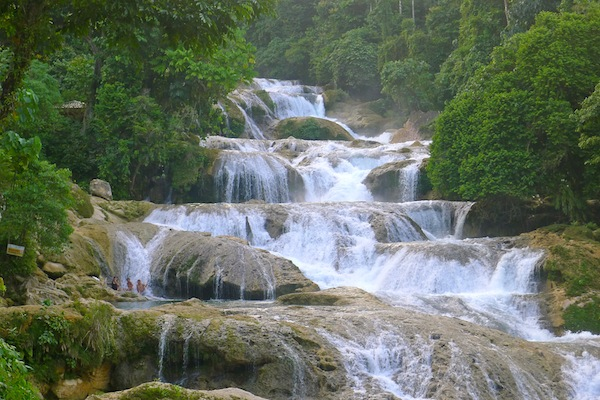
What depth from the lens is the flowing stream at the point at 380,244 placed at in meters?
11.4

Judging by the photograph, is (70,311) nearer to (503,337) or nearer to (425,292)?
(503,337)

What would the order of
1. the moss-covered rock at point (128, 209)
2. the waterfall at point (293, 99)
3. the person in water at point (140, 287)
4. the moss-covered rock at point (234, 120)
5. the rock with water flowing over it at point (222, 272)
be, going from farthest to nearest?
the waterfall at point (293, 99)
the moss-covered rock at point (234, 120)
the moss-covered rock at point (128, 209)
the person in water at point (140, 287)
the rock with water flowing over it at point (222, 272)

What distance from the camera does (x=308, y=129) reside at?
3675cm

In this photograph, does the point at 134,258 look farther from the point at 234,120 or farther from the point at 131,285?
the point at 234,120

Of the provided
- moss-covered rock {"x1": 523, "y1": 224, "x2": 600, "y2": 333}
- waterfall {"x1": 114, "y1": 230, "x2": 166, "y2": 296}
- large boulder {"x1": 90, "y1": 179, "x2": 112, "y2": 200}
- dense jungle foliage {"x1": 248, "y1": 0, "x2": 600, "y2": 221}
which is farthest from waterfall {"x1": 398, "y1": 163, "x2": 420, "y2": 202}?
waterfall {"x1": 114, "y1": 230, "x2": 166, "y2": 296}

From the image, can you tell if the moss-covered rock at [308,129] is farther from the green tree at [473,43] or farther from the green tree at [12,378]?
the green tree at [12,378]

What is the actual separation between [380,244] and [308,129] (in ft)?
58.8

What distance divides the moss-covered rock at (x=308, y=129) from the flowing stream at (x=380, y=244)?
199 inches

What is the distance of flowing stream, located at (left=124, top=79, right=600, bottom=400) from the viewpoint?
1138cm

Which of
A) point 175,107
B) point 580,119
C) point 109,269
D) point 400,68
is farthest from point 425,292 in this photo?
point 400,68

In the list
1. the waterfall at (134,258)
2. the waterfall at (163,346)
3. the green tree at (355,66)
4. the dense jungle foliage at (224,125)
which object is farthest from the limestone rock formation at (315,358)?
the green tree at (355,66)

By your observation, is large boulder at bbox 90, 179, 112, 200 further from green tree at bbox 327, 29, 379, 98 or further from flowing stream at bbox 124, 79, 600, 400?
green tree at bbox 327, 29, 379, 98

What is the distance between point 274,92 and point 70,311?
33390mm

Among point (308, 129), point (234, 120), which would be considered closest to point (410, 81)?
point (308, 129)
